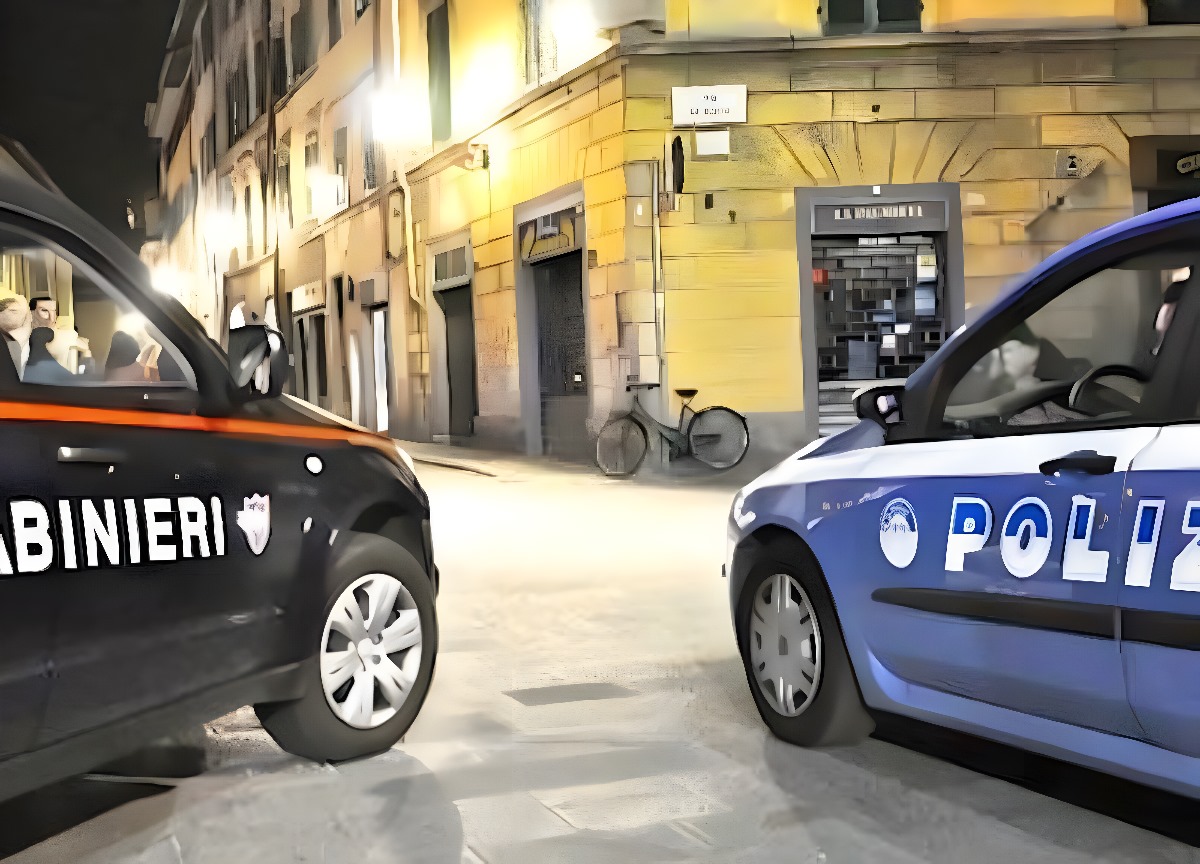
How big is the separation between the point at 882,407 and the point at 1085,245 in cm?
82

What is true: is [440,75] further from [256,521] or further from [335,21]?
[256,521]

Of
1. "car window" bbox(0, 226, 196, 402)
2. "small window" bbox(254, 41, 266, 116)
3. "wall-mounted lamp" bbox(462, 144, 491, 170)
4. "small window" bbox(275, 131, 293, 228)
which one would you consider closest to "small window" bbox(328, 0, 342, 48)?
"small window" bbox(275, 131, 293, 228)

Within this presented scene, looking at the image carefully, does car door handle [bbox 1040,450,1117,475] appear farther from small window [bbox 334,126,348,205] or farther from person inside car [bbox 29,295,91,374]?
small window [bbox 334,126,348,205]

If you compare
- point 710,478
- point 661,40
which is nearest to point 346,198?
point 661,40

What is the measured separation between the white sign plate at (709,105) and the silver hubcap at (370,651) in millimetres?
13675

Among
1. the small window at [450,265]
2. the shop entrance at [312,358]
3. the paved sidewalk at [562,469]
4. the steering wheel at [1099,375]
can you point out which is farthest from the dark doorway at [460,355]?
→ the steering wheel at [1099,375]

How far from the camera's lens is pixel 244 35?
42.3m

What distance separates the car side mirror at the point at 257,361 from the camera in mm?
4258

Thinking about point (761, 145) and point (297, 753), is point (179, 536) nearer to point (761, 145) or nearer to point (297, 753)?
point (297, 753)

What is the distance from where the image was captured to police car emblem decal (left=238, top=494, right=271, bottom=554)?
14.0ft

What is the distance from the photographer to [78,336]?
5.04 m

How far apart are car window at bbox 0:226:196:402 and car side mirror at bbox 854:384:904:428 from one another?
192 cm

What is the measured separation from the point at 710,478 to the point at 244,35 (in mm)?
30025

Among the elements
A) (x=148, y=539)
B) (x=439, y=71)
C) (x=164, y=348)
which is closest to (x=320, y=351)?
(x=439, y=71)
